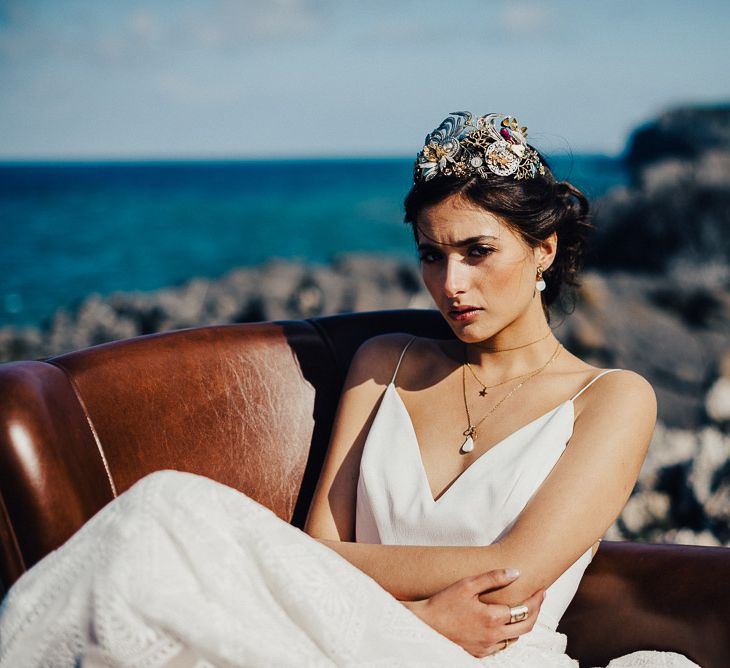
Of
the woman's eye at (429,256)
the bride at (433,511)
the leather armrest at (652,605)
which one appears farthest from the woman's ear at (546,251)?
the leather armrest at (652,605)

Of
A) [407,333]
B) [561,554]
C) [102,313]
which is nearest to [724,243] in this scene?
[102,313]

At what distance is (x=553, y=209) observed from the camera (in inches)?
108

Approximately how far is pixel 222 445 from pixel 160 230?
1364 inches

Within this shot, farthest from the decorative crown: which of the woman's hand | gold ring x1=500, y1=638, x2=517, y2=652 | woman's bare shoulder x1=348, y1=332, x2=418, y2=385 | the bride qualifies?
gold ring x1=500, y1=638, x2=517, y2=652

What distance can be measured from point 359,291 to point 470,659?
7.62m

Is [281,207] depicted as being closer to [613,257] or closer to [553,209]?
[613,257]

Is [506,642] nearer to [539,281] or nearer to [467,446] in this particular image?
[467,446]

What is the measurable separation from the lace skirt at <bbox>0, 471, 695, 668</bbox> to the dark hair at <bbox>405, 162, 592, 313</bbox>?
1.17 metres

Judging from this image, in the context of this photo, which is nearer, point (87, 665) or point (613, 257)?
point (87, 665)

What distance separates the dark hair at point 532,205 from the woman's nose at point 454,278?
196mm

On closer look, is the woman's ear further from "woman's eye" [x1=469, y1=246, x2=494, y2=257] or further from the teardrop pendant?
the teardrop pendant

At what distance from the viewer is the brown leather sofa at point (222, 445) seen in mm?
2133

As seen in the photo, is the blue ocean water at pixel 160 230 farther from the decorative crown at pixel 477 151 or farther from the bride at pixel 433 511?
the bride at pixel 433 511

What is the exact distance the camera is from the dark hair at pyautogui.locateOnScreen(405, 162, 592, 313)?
2.59m
